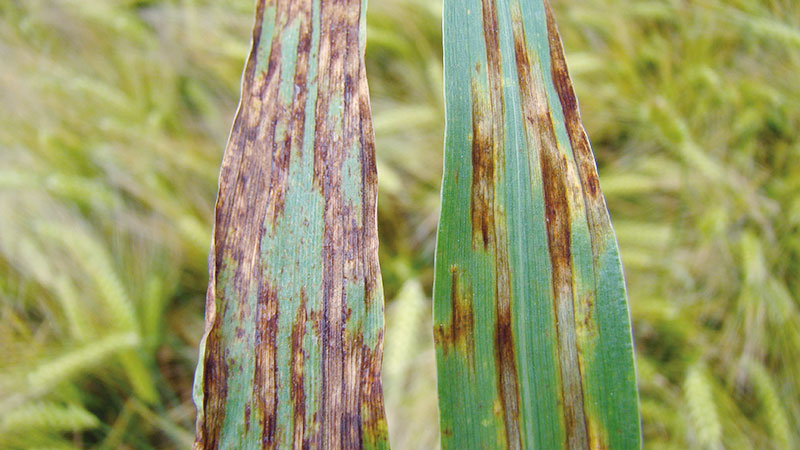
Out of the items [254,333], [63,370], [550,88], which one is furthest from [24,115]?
[550,88]

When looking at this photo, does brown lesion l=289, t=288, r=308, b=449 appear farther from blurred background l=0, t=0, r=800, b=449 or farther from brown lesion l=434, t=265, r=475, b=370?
blurred background l=0, t=0, r=800, b=449

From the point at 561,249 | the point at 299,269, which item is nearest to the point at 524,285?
the point at 561,249

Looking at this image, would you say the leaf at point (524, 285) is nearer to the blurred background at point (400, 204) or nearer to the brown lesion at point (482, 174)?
the brown lesion at point (482, 174)

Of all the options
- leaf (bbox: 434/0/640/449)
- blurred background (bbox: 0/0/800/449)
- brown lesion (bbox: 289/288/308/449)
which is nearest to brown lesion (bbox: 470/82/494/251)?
leaf (bbox: 434/0/640/449)

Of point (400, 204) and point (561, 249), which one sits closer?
point (561, 249)

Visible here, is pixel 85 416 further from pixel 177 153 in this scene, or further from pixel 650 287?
pixel 650 287

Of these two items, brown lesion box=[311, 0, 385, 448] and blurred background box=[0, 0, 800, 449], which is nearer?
brown lesion box=[311, 0, 385, 448]

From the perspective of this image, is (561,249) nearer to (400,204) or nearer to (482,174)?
(482,174)
